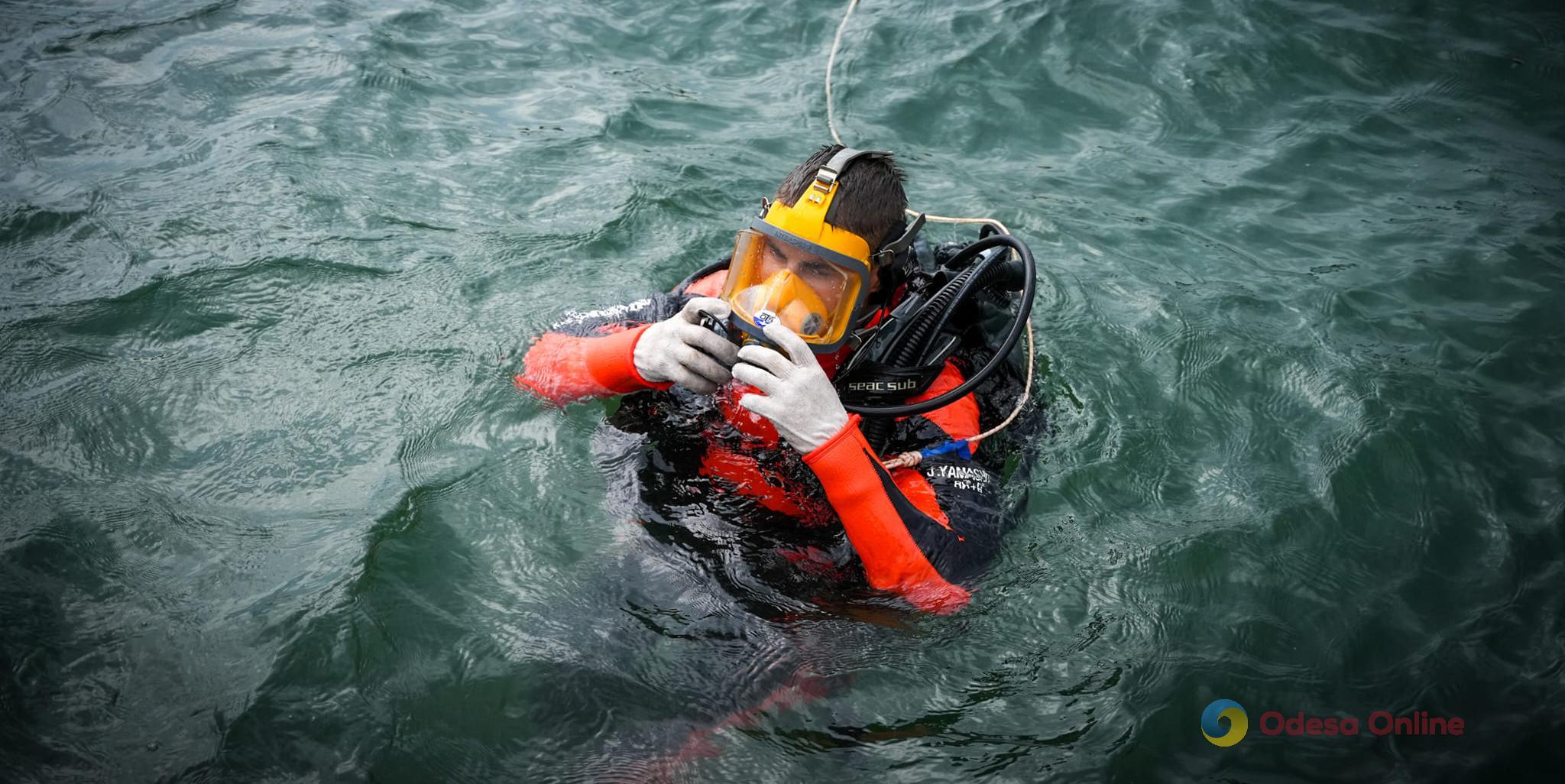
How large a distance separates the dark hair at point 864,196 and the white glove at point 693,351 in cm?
46

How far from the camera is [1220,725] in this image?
286 cm

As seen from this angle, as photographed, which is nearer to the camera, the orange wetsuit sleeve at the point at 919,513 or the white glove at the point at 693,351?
the orange wetsuit sleeve at the point at 919,513

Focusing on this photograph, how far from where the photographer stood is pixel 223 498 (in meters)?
3.19

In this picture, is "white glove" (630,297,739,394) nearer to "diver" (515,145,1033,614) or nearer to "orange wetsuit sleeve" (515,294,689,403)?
"diver" (515,145,1033,614)

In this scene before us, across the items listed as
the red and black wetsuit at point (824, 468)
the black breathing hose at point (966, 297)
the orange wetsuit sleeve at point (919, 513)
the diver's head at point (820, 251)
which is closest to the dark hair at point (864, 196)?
the diver's head at point (820, 251)

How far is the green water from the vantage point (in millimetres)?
2721

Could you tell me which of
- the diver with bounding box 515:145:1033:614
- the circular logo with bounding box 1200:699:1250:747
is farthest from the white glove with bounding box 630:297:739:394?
the circular logo with bounding box 1200:699:1250:747

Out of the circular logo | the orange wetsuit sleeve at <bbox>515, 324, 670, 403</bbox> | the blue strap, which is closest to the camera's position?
the circular logo

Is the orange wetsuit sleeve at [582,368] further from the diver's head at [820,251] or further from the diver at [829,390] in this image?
the diver's head at [820,251]

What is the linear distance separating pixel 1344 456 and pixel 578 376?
322 centimetres

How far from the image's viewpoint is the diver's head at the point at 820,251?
2877 mm

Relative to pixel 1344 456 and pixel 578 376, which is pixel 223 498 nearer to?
pixel 578 376

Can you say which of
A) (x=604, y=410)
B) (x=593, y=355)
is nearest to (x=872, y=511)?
(x=593, y=355)

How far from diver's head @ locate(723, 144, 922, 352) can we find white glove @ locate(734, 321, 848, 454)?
122 mm
